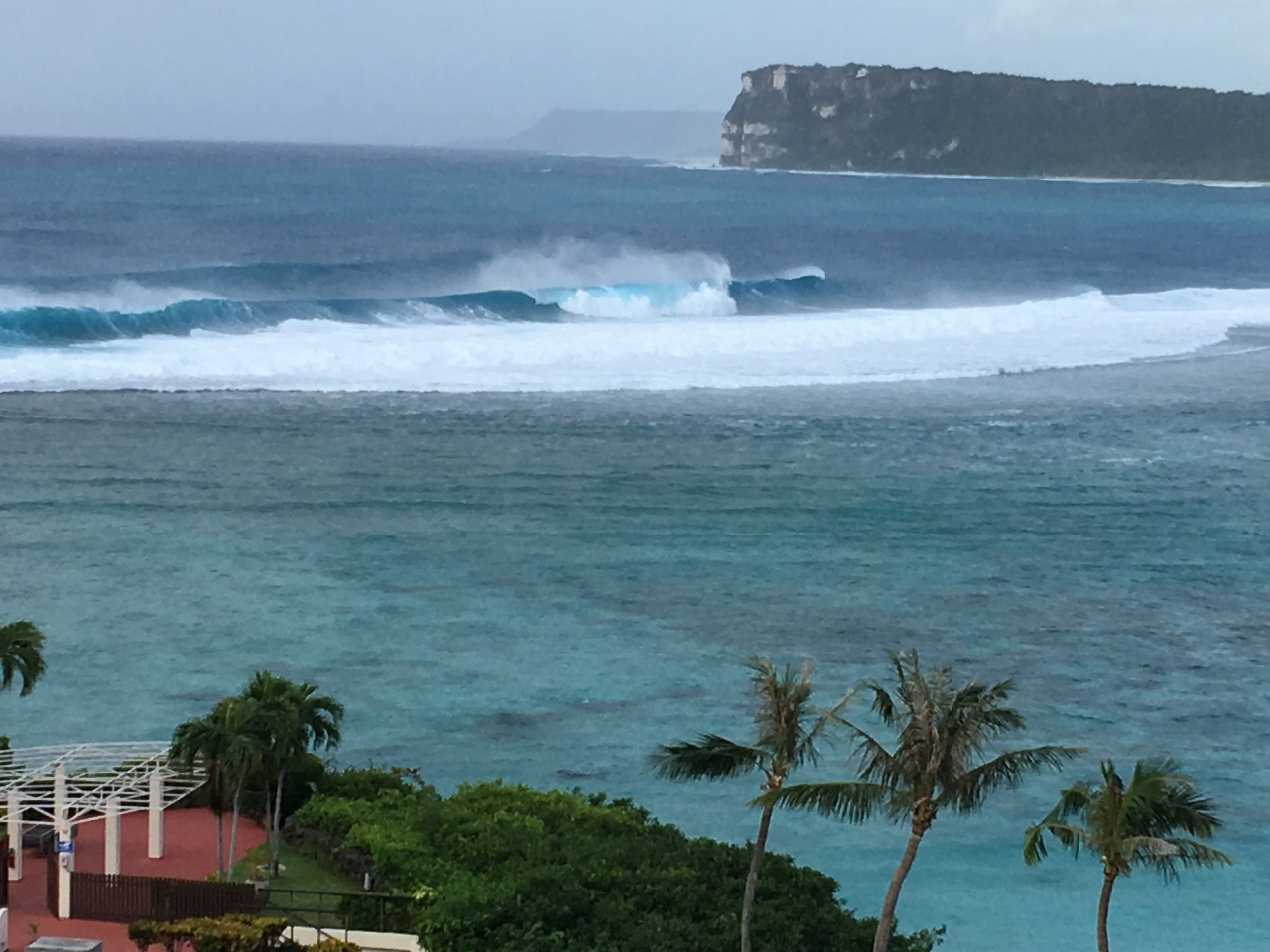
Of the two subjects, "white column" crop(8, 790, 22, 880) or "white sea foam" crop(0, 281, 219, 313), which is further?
"white sea foam" crop(0, 281, 219, 313)

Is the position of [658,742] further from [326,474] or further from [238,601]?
[326,474]

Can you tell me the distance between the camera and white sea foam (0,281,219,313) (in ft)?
212

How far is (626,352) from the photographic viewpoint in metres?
58.2

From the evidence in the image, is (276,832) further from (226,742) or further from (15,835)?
(15,835)

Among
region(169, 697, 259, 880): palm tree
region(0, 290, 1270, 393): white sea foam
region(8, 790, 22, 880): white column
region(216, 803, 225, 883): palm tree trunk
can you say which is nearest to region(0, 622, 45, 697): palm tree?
region(8, 790, 22, 880): white column

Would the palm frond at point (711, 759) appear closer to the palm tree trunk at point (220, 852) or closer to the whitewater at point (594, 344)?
the palm tree trunk at point (220, 852)

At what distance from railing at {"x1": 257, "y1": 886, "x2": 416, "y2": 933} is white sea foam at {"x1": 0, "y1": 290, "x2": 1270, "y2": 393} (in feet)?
107

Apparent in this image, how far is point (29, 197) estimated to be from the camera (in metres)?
118

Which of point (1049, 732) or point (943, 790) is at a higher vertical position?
point (943, 790)

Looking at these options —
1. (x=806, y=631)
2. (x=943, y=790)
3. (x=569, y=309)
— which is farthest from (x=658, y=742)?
(x=569, y=309)

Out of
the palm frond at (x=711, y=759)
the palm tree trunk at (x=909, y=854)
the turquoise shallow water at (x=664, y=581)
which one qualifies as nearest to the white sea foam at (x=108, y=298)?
the turquoise shallow water at (x=664, y=581)

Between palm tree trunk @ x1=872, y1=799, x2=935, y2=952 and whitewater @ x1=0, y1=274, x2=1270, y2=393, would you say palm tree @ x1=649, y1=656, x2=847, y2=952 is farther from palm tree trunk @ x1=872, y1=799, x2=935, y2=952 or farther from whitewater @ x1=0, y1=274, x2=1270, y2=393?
whitewater @ x1=0, y1=274, x2=1270, y2=393

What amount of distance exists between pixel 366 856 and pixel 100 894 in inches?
98.8

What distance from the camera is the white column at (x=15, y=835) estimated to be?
17188mm
